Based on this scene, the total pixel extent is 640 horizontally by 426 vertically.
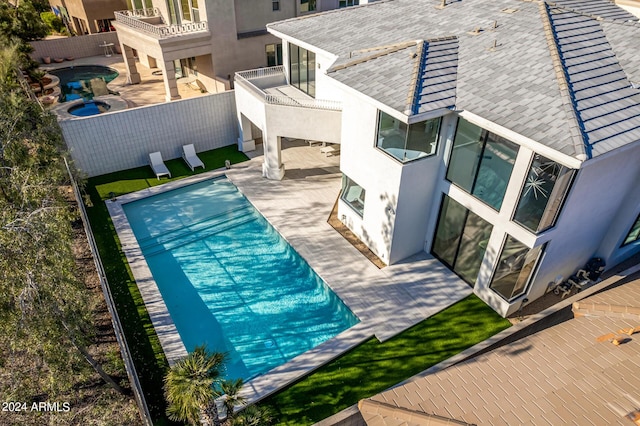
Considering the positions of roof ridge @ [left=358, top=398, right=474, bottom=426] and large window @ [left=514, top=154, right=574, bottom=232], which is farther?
large window @ [left=514, top=154, right=574, bottom=232]

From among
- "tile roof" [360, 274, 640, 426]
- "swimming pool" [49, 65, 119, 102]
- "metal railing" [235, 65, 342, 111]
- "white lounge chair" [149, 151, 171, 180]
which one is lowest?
"white lounge chair" [149, 151, 171, 180]

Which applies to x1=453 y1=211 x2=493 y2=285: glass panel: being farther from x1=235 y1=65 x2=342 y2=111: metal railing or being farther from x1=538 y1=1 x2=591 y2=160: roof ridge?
x1=235 y1=65 x2=342 y2=111: metal railing

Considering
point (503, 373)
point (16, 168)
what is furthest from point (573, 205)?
point (16, 168)

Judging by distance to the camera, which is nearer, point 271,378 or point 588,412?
point 588,412

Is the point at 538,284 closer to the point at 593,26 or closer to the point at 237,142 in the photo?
the point at 593,26

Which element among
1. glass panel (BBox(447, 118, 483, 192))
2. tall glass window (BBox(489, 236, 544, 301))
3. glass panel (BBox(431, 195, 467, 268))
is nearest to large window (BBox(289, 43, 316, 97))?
glass panel (BBox(447, 118, 483, 192))

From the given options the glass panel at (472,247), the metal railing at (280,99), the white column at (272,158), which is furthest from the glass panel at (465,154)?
the white column at (272,158)

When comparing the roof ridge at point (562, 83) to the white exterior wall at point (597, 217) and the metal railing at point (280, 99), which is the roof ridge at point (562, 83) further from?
the metal railing at point (280, 99)
